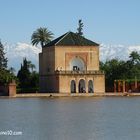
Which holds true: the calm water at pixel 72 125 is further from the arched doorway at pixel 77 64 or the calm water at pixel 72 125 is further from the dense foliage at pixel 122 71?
the dense foliage at pixel 122 71

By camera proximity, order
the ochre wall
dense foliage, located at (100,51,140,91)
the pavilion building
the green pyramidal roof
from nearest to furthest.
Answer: the pavilion building
the ochre wall
the green pyramidal roof
dense foliage, located at (100,51,140,91)

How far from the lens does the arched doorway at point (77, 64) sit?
8306cm

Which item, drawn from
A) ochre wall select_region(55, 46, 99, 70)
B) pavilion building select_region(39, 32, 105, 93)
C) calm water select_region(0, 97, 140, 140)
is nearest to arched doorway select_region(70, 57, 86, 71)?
pavilion building select_region(39, 32, 105, 93)

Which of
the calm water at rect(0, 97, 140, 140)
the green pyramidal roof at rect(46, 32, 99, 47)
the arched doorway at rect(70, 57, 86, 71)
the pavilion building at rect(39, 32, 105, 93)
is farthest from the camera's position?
the arched doorway at rect(70, 57, 86, 71)

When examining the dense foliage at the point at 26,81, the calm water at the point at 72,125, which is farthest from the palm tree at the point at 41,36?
the calm water at the point at 72,125

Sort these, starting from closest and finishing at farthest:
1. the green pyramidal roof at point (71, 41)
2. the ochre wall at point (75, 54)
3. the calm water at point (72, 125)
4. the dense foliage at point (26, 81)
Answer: the calm water at point (72, 125) < the ochre wall at point (75, 54) < the green pyramidal roof at point (71, 41) < the dense foliage at point (26, 81)

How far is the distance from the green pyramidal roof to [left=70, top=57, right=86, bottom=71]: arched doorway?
6.23ft

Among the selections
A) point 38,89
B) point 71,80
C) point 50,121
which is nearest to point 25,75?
point 38,89

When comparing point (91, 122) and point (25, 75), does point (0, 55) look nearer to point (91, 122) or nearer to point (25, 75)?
point (25, 75)

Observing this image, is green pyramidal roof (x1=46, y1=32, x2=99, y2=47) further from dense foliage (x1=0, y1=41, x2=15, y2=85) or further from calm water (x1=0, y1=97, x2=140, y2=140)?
calm water (x1=0, y1=97, x2=140, y2=140)

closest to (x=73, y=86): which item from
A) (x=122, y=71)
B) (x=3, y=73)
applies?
(x=3, y=73)

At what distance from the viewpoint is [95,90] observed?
82.2m

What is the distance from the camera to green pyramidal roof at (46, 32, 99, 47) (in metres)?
82.6

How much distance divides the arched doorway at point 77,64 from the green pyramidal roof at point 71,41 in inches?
74.7
